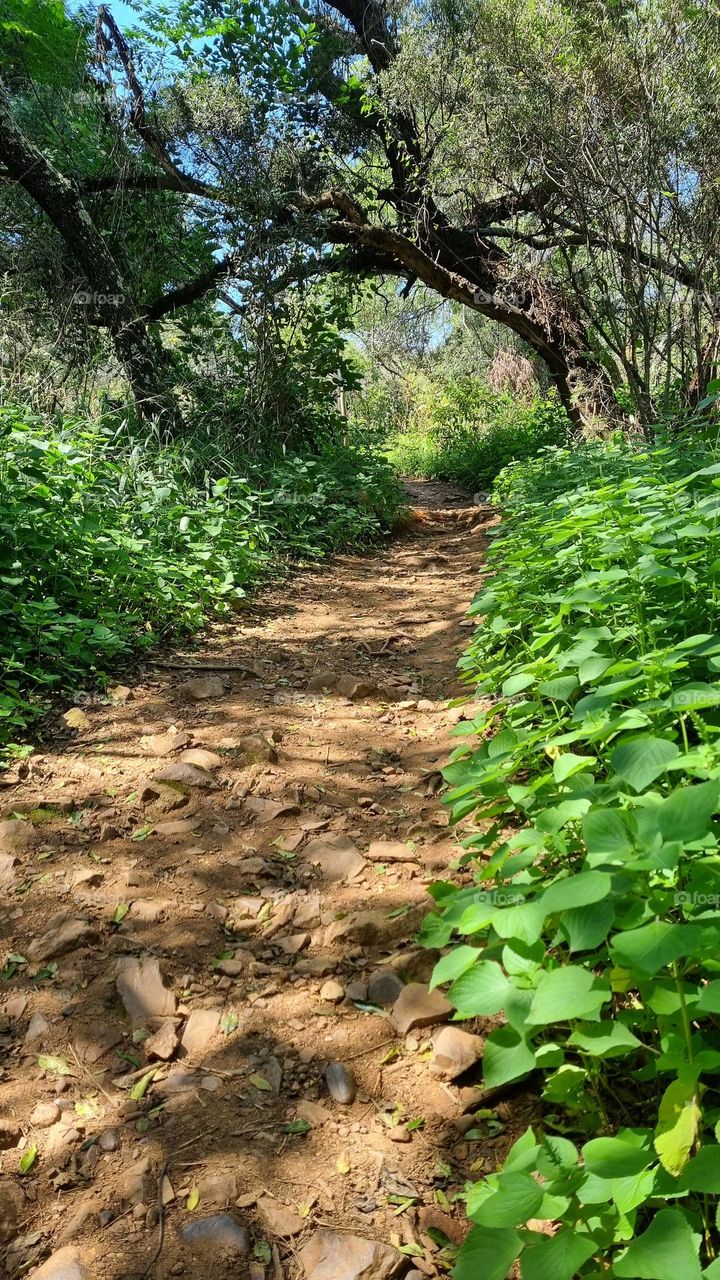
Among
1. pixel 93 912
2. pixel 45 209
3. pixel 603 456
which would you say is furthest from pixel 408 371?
pixel 93 912

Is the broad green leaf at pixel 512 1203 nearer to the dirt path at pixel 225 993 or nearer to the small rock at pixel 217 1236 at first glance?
the dirt path at pixel 225 993

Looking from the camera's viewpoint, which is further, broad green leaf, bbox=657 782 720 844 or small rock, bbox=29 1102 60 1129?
small rock, bbox=29 1102 60 1129

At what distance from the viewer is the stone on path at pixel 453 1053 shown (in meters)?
1.48

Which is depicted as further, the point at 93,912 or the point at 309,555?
the point at 309,555

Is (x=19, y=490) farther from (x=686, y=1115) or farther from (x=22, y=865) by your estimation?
(x=686, y=1115)

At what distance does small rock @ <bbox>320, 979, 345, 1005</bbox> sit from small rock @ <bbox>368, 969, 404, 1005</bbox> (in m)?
0.06

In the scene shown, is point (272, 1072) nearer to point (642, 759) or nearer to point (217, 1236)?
point (217, 1236)

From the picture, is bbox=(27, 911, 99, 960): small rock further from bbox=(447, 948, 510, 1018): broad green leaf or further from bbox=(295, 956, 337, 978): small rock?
bbox=(447, 948, 510, 1018): broad green leaf

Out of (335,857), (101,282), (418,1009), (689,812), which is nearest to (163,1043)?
(418,1009)

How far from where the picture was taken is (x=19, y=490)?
367 cm

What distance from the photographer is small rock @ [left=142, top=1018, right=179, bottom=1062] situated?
1.59 m

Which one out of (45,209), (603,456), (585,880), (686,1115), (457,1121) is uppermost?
(45,209)

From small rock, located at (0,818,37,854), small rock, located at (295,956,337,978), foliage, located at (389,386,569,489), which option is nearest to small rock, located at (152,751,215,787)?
small rock, located at (0,818,37,854)

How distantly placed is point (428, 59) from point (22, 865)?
822 cm
